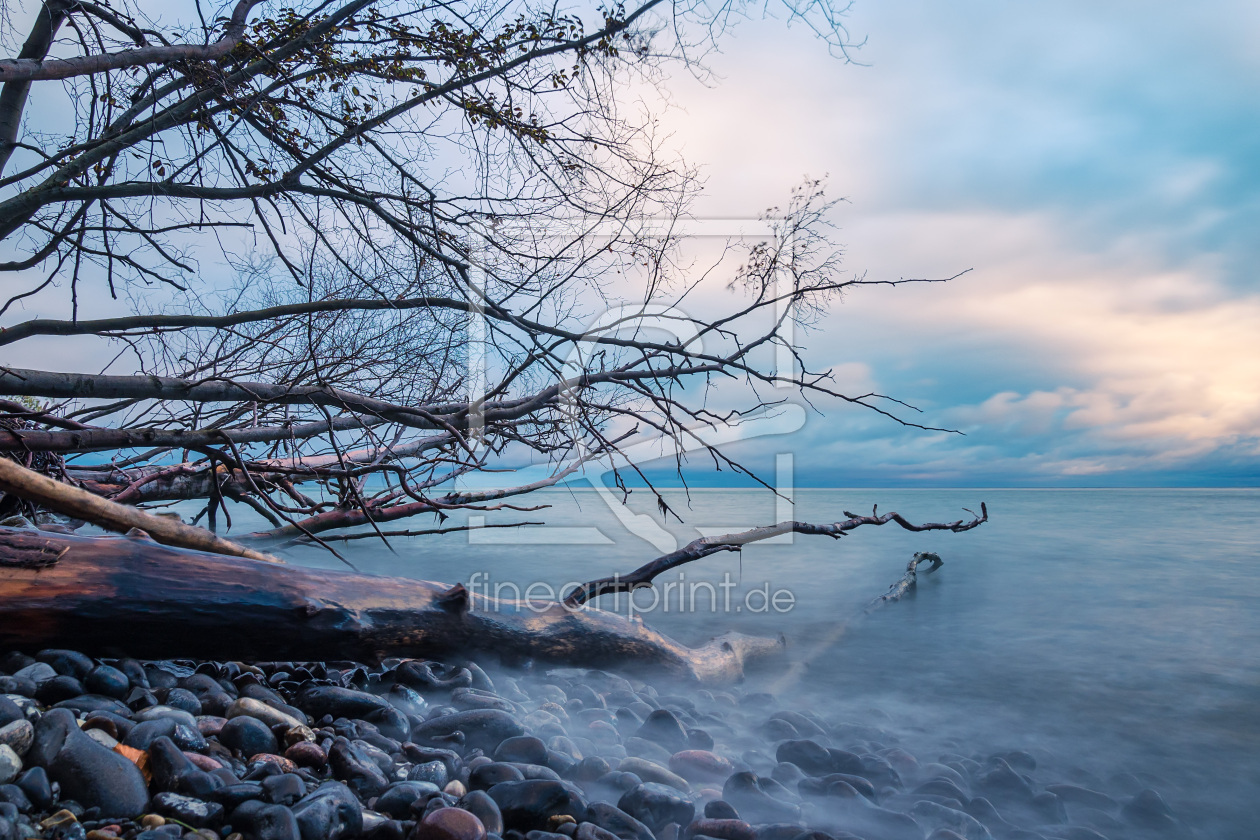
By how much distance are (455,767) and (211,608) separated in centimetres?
129

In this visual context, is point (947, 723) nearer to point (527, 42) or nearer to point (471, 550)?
point (527, 42)

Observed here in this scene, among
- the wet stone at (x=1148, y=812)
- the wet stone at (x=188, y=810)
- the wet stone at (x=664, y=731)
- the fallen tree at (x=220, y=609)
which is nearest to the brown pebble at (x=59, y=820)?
the wet stone at (x=188, y=810)

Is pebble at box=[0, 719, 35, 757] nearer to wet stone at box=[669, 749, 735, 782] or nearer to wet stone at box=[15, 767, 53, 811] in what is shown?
wet stone at box=[15, 767, 53, 811]

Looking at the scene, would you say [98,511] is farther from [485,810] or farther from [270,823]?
[485,810]

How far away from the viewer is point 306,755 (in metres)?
2.37

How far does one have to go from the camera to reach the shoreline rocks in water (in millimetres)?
1911

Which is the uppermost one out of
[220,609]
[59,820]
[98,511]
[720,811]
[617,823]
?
[98,511]

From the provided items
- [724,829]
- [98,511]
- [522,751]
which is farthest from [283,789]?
[98,511]

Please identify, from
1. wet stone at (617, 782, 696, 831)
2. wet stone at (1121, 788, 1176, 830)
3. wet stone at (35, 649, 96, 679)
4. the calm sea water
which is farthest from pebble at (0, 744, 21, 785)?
wet stone at (1121, 788, 1176, 830)

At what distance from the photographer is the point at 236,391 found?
13.6 ft

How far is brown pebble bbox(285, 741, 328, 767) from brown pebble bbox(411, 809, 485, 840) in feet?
1.79

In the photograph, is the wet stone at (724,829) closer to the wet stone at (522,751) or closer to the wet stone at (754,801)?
the wet stone at (754,801)

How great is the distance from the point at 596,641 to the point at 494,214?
2.72 m

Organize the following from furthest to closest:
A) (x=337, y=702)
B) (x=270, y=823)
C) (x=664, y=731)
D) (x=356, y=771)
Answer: (x=664, y=731) → (x=337, y=702) → (x=356, y=771) → (x=270, y=823)
